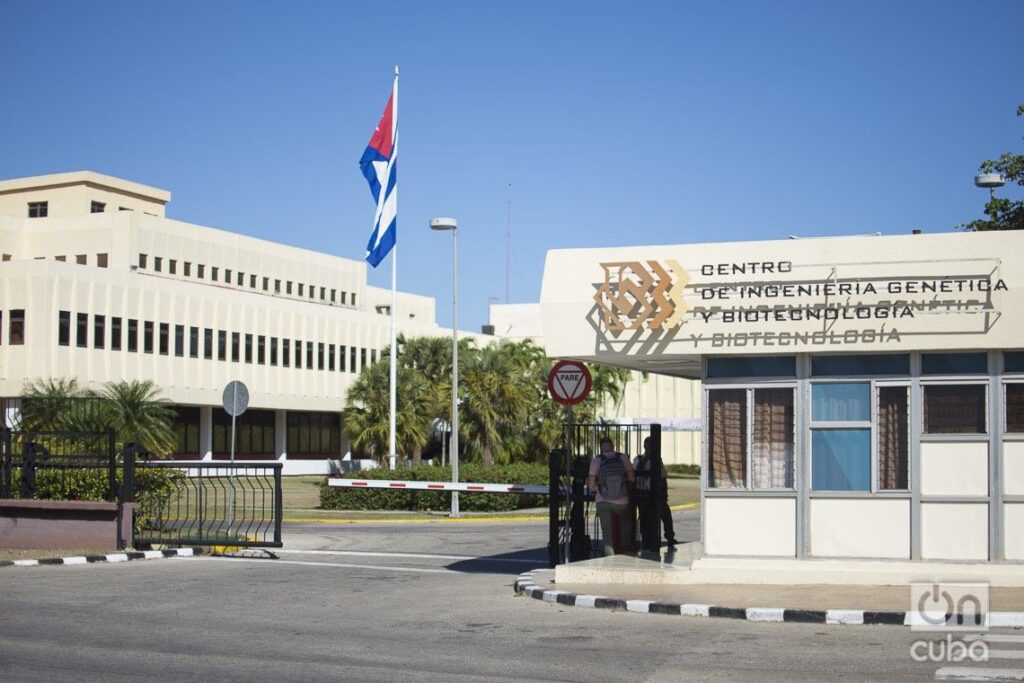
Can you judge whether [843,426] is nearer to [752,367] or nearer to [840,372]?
[840,372]

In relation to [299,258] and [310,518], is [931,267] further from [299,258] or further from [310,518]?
[299,258]

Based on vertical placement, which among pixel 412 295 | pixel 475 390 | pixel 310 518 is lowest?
pixel 310 518

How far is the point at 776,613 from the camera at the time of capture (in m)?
13.1

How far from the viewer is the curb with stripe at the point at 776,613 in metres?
12.5

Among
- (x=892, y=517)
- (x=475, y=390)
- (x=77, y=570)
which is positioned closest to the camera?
(x=892, y=517)

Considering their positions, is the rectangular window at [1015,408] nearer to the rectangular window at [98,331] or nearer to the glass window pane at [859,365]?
the glass window pane at [859,365]

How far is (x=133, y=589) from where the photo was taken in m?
16.0

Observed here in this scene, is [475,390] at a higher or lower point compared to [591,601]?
higher

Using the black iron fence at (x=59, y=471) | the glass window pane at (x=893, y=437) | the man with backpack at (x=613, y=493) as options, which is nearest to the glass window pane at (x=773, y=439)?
the glass window pane at (x=893, y=437)

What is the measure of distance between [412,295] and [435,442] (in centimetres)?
2311

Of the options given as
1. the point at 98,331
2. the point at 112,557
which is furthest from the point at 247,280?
the point at 112,557

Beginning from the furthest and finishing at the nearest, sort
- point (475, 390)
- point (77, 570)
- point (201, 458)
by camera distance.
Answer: point (201, 458)
point (475, 390)
point (77, 570)

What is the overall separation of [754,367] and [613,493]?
2.62 metres

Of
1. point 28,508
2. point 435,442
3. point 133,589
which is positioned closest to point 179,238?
point 435,442
